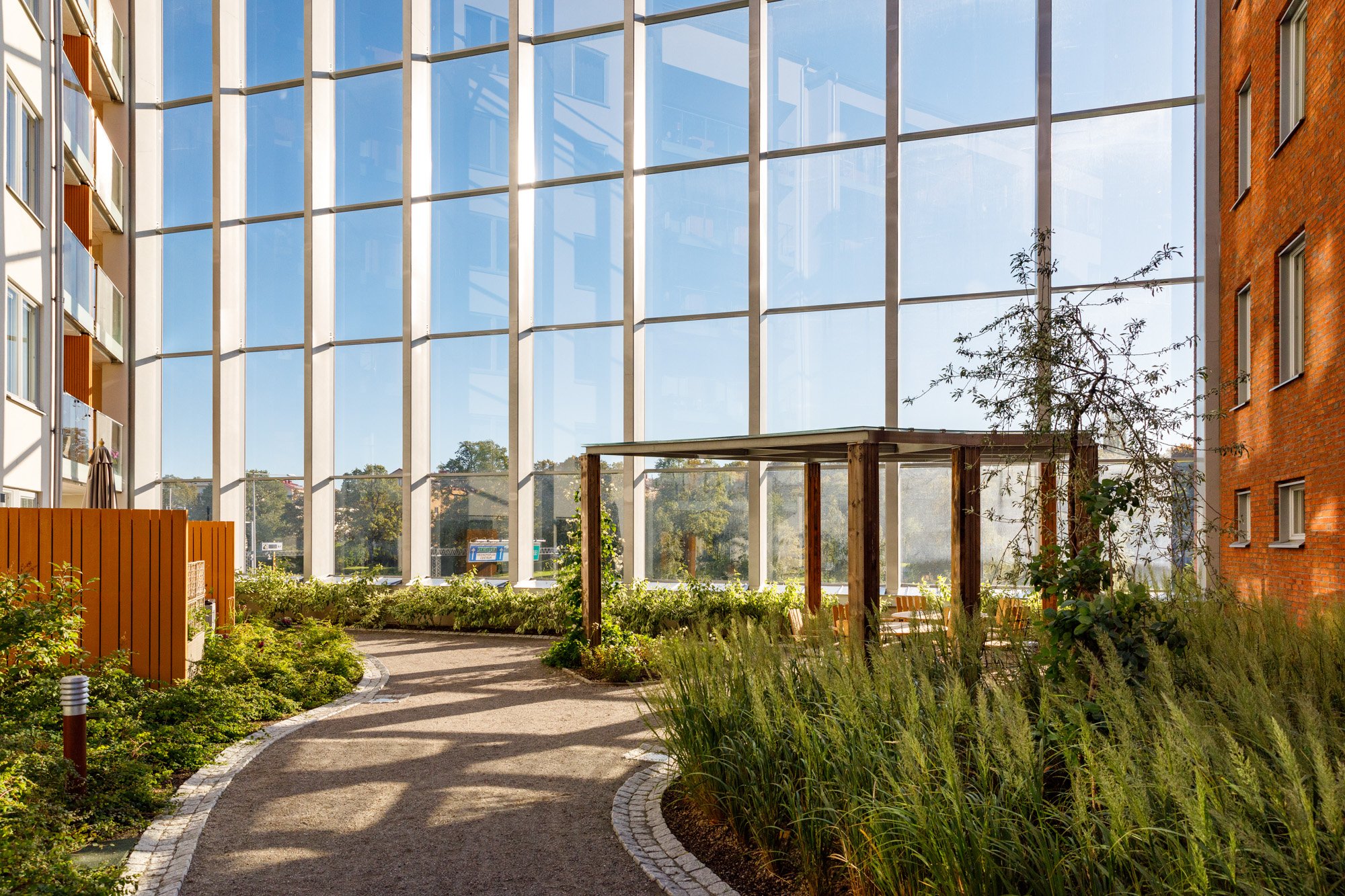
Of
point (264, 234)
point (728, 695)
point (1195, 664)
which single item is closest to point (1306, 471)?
point (1195, 664)

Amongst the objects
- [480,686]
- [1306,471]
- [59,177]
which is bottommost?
[480,686]

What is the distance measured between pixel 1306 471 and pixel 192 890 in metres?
9.73

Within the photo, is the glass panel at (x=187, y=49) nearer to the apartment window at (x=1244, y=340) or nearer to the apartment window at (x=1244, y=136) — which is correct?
the apartment window at (x=1244, y=136)

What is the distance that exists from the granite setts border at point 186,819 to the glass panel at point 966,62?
38.7 feet

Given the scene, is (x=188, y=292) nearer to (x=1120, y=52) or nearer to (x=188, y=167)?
(x=188, y=167)

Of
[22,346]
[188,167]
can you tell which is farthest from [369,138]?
[22,346]

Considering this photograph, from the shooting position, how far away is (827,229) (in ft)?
48.5

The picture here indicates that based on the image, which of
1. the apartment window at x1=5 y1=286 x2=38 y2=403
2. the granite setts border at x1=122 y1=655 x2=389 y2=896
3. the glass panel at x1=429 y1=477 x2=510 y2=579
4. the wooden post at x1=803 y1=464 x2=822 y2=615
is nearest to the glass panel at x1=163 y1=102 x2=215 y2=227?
the apartment window at x1=5 y1=286 x2=38 y2=403

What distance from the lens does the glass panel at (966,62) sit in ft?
45.3

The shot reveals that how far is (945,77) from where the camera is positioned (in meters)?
14.2

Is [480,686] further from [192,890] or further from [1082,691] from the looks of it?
[1082,691]

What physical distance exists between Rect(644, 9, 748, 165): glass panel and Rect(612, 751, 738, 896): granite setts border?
11.6 meters

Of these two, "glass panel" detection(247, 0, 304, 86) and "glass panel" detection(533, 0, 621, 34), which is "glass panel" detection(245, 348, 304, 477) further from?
"glass panel" detection(533, 0, 621, 34)

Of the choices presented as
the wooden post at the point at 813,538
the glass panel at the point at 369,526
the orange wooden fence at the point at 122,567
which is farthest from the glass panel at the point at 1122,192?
the glass panel at the point at 369,526
